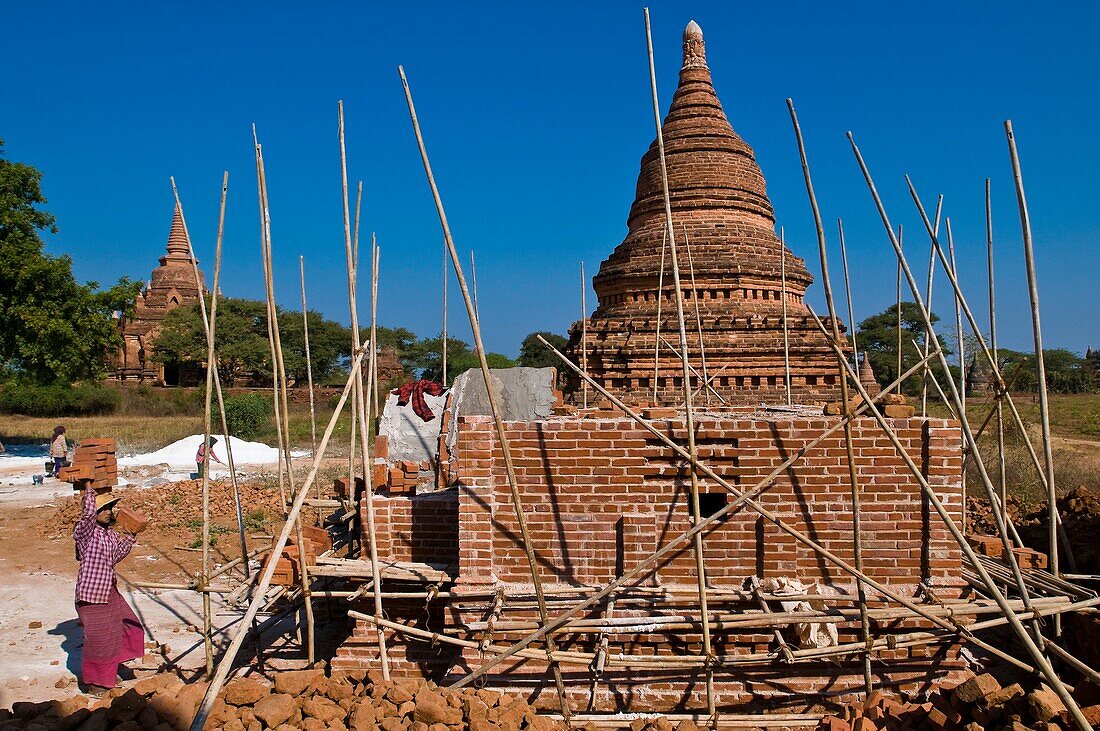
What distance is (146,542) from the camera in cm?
1194

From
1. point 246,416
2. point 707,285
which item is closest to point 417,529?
point 707,285

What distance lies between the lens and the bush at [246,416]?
2572 centimetres

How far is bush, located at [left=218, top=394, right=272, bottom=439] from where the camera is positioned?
84.4 ft

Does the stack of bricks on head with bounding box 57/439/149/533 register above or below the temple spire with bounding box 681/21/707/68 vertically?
below

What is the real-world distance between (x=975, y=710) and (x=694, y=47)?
17480 mm

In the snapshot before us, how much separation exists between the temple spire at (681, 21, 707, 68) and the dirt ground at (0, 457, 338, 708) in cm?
1498

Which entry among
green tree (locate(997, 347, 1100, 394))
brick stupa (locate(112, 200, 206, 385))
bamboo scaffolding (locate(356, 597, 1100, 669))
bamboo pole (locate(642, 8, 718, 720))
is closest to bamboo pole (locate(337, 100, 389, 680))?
bamboo scaffolding (locate(356, 597, 1100, 669))

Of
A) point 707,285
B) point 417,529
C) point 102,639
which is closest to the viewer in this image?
point 102,639

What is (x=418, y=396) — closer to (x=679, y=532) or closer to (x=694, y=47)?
(x=679, y=532)

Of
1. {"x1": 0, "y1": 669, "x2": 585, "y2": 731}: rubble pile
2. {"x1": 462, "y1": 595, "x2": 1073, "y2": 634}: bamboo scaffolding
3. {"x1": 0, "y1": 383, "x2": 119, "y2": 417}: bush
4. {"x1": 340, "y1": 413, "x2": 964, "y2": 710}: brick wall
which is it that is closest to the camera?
{"x1": 0, "y1": 669, "x2": 585, "y2": 731}: rubble pile

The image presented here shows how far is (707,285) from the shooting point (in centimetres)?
1364

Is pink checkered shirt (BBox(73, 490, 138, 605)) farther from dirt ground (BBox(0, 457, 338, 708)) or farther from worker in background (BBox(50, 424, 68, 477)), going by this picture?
worker in background (BBox(50, 424, 68, 477))

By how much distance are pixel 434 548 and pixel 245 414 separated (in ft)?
74.3

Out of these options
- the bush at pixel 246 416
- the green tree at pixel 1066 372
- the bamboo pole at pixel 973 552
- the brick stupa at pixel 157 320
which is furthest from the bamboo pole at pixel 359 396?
the green tree at pixel 1066 372
